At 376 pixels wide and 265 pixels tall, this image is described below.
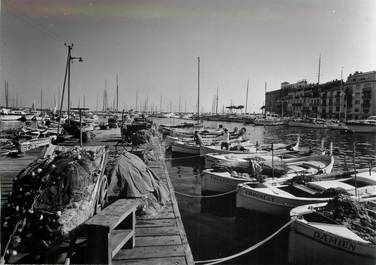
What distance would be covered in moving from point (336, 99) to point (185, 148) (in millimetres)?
75514

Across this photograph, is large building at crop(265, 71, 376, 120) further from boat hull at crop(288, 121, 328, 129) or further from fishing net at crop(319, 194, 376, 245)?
fishing net at crop(319, 194, 376, 245)

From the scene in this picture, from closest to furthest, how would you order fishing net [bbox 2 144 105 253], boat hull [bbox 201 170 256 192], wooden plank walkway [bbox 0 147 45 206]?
fishing net [bbox 2 144 105 253]
wooden plank walkway [bbox 0 147 45 206]
boat hull [bbox 201 170 256 192]

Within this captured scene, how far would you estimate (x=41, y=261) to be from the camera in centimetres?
461

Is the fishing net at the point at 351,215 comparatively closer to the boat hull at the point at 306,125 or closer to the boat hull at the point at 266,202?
the boat hull at the point at 266,202

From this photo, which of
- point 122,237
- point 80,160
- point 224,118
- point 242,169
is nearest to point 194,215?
point 242,169

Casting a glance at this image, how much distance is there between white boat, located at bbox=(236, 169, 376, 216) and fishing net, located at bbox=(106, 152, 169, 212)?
14.4 feet

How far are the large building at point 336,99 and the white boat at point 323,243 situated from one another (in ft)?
245

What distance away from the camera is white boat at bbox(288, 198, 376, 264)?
23.0ft

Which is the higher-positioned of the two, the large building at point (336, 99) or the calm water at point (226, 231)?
the large building at point (336, 99)

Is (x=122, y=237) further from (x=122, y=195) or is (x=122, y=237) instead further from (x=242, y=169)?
(x=242, y=169)

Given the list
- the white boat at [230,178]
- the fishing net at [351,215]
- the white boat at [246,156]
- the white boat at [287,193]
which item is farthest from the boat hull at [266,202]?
the white boat at [246,156]

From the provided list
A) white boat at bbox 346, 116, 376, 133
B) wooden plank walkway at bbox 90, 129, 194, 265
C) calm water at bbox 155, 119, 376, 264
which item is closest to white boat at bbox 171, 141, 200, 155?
calm water at bbox 155, 119, 376, 264

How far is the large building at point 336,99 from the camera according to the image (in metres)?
77.5

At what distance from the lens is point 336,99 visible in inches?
3465
